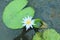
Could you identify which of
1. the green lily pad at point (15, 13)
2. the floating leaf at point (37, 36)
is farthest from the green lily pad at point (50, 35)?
the green lily pad at point (15, 13)

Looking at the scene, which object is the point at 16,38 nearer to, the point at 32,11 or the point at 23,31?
the point at 23,31

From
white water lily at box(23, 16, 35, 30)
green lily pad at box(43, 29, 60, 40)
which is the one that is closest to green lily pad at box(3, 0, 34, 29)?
white water lily at box(23, 16, 35, 30)

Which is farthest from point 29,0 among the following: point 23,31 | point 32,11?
point 23,31

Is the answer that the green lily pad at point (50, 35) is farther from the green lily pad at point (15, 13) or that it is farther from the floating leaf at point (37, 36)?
the green lily pad at point (15, 13)

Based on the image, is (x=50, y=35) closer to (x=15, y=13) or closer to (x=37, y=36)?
(x=37, y=36)

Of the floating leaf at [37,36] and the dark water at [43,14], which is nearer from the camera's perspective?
the floating leaf at [37,36]

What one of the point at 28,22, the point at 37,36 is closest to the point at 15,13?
the point at 28,22
